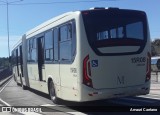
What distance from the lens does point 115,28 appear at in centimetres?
1210

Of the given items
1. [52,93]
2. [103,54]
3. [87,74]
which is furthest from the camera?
[52,93]

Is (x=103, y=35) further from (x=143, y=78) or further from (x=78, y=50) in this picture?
(x=143, y=78)

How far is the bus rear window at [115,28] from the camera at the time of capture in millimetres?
11836

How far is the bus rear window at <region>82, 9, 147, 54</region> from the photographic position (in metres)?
11.8

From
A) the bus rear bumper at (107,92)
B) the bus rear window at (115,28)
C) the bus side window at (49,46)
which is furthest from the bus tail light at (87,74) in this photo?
the bus side window at (49,46)

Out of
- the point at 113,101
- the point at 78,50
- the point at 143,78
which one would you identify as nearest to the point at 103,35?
the point at 78,50

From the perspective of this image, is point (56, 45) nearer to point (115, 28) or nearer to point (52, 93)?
point (52, 93)

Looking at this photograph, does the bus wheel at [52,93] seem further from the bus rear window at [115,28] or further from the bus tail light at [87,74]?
the bus rear window at [115,28]

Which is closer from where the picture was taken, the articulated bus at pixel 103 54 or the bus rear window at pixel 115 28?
the articulated bus at pixel 103 54

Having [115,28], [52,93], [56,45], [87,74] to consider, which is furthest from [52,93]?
[115,28]

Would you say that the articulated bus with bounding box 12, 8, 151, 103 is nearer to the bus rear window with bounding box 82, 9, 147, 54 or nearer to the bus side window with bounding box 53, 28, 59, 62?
the bus rear window with bounding box 82, 9, 147, 54

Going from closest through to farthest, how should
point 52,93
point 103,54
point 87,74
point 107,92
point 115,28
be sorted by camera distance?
1. point 87,74
2. point 107,92
3. point 103,54
4. point 115,28
5. point 52,93

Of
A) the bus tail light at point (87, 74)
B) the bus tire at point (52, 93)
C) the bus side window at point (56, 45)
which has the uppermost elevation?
the bus side window at point (56, 45)

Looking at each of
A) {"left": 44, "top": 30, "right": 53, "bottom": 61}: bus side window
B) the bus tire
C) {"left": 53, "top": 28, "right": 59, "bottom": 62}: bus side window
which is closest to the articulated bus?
{"left": 53, "top": 28, "right": 59, "bottom": 62}: bus side window
